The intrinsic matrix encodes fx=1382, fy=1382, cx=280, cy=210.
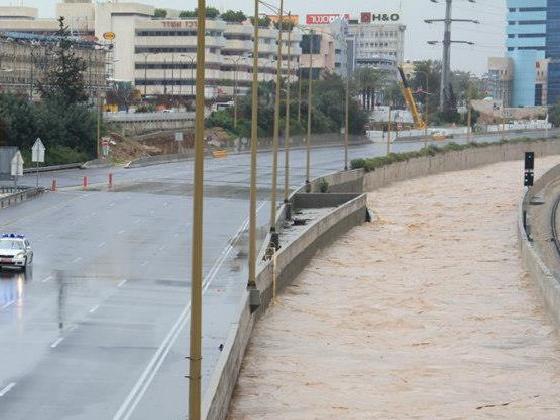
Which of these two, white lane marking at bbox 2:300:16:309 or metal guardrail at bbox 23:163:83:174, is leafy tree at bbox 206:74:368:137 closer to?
metal guardrail at bbox 23:163:83:174

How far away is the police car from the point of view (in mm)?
46250

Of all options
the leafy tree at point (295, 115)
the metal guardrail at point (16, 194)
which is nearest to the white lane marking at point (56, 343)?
the metal guardrail at point (16, 194)

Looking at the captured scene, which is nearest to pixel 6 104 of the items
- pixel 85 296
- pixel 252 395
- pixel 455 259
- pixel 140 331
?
pixel 455 259

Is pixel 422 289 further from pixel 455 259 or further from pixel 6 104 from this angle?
pixel 6 104

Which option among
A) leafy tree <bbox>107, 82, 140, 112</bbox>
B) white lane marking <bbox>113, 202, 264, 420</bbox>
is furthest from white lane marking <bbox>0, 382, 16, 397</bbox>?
leafy tree <bbox>107, 82, 140, 112</bbox>

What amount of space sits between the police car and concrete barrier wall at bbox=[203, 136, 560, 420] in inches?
354

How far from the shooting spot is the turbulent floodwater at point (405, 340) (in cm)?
2928

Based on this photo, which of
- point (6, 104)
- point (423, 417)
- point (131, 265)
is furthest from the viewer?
point (6, 104)

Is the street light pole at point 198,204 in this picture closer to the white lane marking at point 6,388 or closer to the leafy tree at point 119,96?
the white lane marking at point 6,388

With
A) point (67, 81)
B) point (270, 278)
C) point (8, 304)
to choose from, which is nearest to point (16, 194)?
point (8, 304)

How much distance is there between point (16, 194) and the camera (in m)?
72.6

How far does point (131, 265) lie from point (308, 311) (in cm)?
894

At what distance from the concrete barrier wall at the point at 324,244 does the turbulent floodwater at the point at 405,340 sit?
0.69 metres

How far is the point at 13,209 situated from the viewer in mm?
69500
